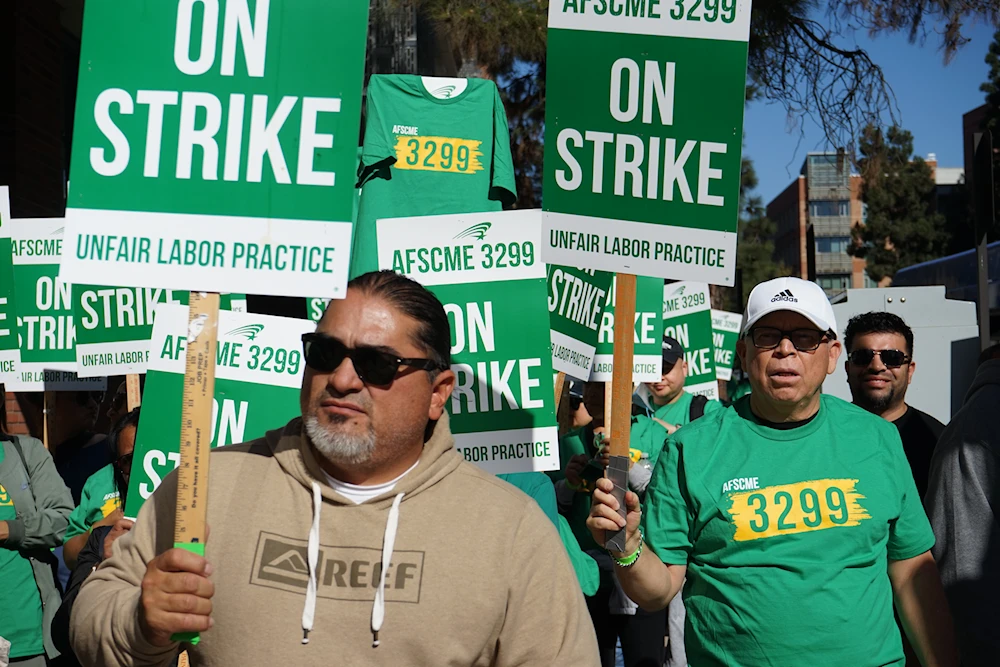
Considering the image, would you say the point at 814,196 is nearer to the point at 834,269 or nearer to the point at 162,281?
the point at 834,269

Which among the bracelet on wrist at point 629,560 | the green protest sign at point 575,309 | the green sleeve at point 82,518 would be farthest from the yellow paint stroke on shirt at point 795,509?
the green sleeve at point 82,518

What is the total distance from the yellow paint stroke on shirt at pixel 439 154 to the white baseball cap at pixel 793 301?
94.7 inches

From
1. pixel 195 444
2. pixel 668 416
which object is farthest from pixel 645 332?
pixel 195 444

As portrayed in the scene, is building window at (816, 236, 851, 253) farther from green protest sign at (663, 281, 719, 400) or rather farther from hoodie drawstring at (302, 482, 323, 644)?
hoodie drawstring at (302, 482, 323, 644)

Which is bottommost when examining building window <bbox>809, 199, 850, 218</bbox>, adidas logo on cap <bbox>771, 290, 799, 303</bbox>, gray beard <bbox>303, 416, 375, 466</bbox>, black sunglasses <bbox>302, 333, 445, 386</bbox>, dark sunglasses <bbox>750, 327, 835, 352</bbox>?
gray beard <bbox>303, 416, 375, 466</bbox>

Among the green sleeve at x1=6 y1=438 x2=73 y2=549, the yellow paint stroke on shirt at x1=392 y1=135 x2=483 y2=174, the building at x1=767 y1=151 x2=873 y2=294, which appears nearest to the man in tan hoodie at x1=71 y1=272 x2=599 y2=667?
the green sleeve at x1=6 y1=438 x2=73 y2=549

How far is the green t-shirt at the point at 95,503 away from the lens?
5.12m

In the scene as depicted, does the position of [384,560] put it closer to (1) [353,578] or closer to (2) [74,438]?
(1) [353,578]

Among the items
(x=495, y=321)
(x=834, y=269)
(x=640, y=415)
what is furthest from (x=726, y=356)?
(x=834, y=269)

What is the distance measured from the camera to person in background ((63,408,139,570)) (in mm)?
5113

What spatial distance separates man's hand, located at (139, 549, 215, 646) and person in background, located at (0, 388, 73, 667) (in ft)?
10.1

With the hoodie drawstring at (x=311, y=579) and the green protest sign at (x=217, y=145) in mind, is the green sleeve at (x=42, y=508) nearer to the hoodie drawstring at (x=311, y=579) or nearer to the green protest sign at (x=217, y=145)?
the green protest sign at (x=217, y=145)

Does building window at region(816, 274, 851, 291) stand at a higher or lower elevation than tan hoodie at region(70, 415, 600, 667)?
higher

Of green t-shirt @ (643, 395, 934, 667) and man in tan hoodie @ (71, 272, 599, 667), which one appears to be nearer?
man in tan hoodie @ (71, 272, 599, 667)
